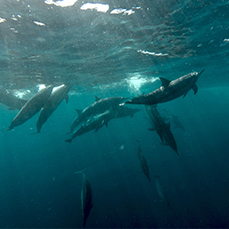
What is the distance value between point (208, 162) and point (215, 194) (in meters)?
4.90

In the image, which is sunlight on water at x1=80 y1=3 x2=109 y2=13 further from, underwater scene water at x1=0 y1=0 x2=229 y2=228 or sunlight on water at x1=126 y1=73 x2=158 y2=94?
sunlight on water at x1=126 y1=73 x2=158 y2=94

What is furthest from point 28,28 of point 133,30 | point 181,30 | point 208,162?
point 208,162

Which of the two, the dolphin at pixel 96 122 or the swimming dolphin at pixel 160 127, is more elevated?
the dolphin at pixel 96 122

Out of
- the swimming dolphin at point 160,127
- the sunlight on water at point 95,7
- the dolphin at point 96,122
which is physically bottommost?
the swimming dolphin at point 160,127

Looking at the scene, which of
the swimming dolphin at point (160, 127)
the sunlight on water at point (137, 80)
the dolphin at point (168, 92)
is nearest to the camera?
the dolphin at point (168, 92)

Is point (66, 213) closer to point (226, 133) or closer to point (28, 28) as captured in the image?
point (28, 28)

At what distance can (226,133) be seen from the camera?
21.4 metres

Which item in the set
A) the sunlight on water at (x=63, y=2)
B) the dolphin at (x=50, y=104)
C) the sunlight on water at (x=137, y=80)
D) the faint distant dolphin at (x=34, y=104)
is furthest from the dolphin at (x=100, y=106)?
the sunlight on water at (x=137, y=80)

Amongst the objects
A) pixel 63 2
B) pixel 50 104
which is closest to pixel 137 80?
pixel 63 2

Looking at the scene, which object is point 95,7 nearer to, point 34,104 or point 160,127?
point 34,104

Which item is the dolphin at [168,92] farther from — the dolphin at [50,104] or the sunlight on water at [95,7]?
the sunlight on water at [95,7]

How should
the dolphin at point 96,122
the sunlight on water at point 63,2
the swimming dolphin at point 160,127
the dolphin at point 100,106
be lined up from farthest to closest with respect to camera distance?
1. the dolphin at point 96,122
2. the dolphin at point 100,106
3. the sunlight on water at point 63,2
4. the swimming dolphin at point 160,127

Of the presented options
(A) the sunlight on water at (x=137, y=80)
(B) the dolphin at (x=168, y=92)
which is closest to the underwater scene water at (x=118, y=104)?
(B) the dolphin at (x=168, y=92)

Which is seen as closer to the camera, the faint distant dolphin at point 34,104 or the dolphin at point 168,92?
the dolphin at point 168,92
